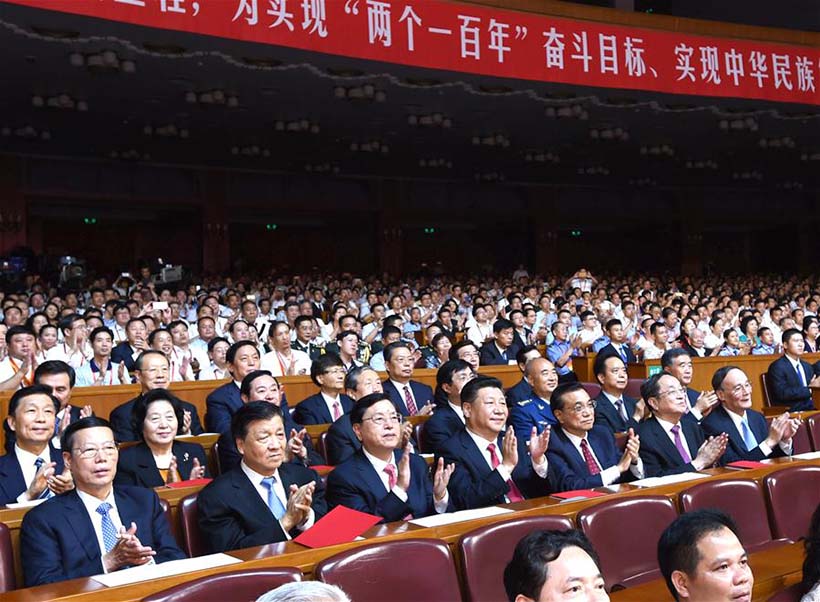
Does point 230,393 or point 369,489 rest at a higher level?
point 230,393

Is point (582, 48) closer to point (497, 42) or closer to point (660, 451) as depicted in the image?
point (497, 42)

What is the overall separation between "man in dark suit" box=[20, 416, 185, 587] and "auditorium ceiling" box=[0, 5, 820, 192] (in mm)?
4933

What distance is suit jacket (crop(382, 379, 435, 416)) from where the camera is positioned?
452 cm

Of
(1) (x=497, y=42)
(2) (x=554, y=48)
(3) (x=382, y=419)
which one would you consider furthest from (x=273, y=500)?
(2) (x=554, y=48)

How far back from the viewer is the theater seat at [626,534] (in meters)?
2.32

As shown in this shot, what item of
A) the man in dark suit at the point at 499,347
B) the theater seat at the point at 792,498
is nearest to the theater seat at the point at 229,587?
the theater seat at the point at 792,498

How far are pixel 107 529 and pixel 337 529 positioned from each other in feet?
2.14

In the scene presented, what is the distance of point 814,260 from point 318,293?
12521 mm

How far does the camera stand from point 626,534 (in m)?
2.37

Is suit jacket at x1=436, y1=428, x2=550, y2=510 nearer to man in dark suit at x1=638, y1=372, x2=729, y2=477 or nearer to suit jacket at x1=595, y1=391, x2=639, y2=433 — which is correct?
man in dark suit at x1=638, y1=372, x2=729, y2=477

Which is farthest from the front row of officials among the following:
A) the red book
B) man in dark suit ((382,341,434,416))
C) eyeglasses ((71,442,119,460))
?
man in dark suit ((382,341,434,416))

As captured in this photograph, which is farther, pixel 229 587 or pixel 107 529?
pixel 107 529

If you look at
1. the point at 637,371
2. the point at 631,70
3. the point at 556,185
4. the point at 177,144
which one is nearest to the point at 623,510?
the point at 637,371

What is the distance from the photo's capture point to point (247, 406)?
270 centimetres
